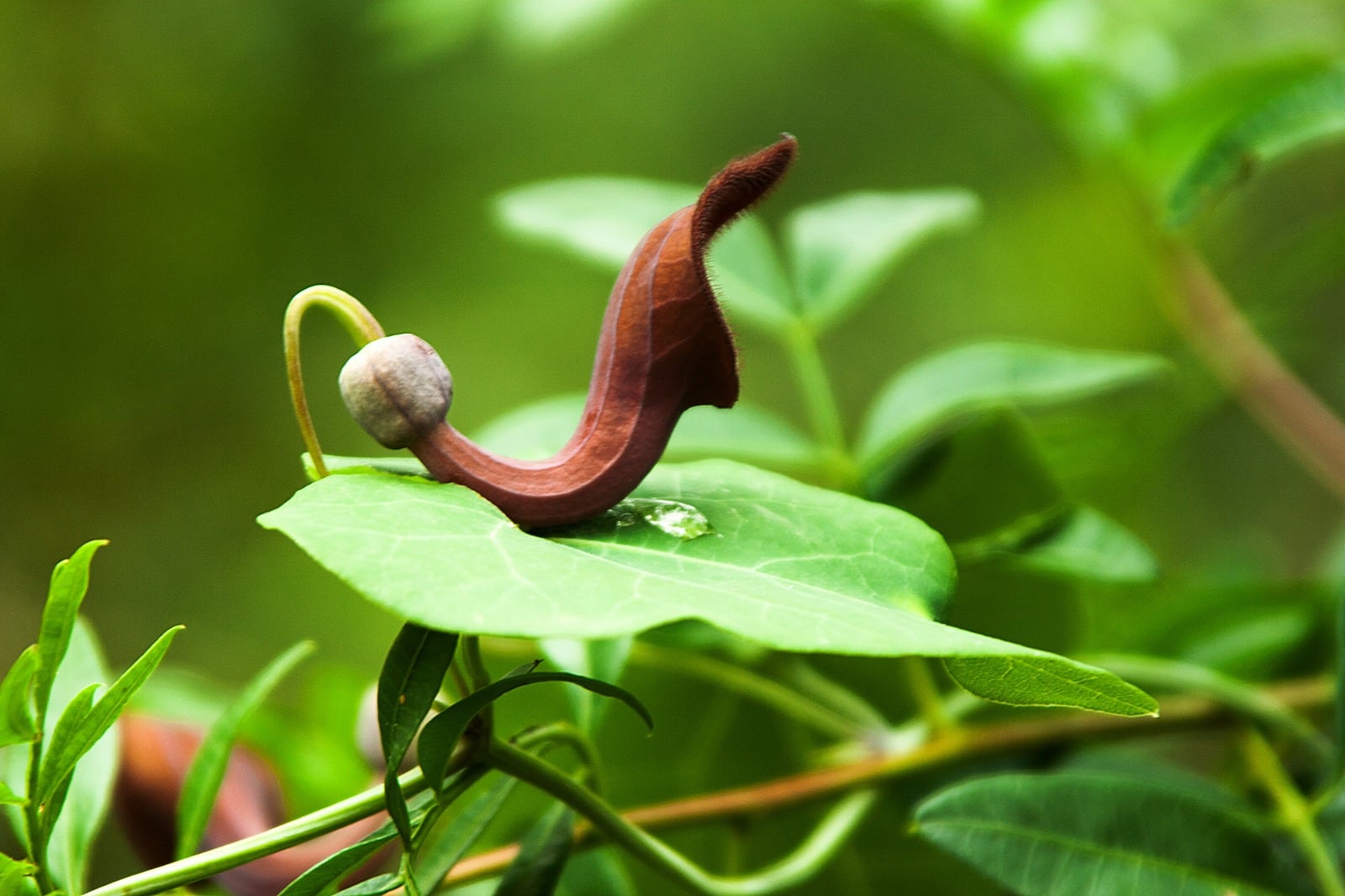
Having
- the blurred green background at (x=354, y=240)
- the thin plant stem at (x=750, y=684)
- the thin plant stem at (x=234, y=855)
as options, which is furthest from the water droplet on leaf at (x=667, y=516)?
the blurred green background at (x=354, y=240)

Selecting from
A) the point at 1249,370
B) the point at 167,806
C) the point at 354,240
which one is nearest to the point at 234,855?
the point at 167,806

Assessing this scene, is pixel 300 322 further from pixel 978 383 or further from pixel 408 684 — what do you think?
pixel 978 383

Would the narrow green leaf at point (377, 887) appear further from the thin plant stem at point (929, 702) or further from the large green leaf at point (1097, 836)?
the thin plant stem at point (929, 702)

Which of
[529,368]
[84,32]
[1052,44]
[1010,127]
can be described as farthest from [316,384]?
[1052,44]

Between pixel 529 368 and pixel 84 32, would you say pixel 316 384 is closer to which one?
pixel 529 368

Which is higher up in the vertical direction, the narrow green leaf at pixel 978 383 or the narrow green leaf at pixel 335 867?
the narrow green leaf at pixel 978 383

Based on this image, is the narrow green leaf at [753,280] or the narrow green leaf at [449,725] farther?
the narrow green leaf at [753,280]

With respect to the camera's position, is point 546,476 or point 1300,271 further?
point 1300,271
